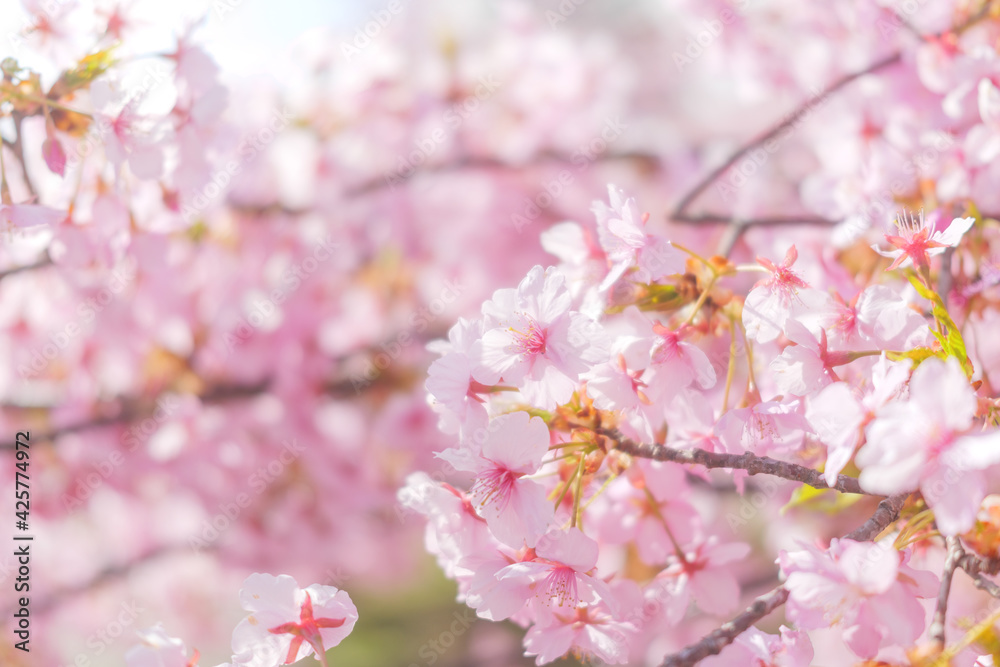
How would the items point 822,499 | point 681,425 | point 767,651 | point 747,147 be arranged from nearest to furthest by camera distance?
point 767,651 → point 681,425 → point 822,499 → point 747,147

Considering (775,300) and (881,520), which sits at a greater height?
(775,300)

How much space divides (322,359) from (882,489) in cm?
164

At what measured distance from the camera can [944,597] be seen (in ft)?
1.79

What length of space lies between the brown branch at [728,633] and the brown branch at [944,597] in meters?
0.10

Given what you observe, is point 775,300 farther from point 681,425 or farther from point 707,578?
point 707,578

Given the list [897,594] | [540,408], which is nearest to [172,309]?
[540,408]

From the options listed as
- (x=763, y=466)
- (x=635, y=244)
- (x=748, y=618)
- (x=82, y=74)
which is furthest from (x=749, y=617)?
(x=82, y=74)

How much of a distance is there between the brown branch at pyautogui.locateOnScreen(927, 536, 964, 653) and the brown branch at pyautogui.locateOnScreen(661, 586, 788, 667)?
4.1 inches

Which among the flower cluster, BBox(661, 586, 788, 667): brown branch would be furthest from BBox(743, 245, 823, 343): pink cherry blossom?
BBox(661, 586, 788, 667): brown branch

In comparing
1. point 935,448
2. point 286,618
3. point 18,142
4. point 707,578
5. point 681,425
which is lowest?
point 707,578

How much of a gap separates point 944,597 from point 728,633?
0.52ft

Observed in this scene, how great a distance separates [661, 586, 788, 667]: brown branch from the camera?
0.60 metres

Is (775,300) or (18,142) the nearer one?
(775,300)

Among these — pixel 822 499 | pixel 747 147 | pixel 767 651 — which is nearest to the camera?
pixel 767 651
